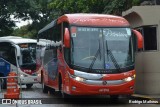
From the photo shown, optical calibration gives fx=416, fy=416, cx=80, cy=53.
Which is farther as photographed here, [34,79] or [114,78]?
[34,79]

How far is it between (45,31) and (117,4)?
15.3 feet

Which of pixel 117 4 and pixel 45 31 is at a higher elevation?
pixel 117 4

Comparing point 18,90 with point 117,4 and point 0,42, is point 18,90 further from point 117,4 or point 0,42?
point 0,42

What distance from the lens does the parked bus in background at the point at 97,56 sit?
1491 cm

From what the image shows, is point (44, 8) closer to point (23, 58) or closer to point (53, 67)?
point (23, 58)

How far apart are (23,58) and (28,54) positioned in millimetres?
435

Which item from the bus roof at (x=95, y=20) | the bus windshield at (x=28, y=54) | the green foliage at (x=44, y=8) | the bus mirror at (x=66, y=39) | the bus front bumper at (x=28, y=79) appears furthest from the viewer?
the bus windshield at (x=28, y=54)

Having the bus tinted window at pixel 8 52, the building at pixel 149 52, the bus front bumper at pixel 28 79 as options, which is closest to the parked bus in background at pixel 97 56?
the building at pixel 149 52

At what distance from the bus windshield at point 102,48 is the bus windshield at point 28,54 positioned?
11988 millimetres

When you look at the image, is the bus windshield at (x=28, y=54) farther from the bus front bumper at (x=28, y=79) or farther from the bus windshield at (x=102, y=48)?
the bus windshield at (x=102, y=48)

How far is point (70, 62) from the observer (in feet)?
49.9

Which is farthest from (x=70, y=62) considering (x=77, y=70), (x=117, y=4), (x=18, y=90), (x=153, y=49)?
(x=117, y=4)

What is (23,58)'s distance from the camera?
88.8 ft

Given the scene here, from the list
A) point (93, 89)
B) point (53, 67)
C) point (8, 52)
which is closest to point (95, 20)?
point (93, 89)
